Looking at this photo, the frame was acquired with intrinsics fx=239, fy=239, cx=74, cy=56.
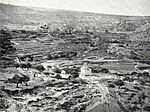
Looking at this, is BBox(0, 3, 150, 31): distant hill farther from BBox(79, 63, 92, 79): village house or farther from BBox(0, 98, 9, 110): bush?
BBox(0, 98, 9, 110): bush

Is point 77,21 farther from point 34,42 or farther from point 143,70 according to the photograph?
point 143,70

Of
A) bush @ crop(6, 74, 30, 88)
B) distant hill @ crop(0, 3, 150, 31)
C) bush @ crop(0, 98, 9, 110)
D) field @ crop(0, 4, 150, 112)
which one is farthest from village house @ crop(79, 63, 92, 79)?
bush @ crop(0, 98, 9, 110)

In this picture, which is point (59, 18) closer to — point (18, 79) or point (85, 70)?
point (85, 70)

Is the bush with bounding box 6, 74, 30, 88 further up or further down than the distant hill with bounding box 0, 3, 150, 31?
further down

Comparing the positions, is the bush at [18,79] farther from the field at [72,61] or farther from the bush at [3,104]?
the bush at [3,104]

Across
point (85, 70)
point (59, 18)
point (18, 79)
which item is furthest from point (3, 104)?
point (59, 18)

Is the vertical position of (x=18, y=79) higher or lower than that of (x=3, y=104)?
higher

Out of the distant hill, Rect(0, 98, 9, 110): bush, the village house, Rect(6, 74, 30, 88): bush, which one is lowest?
Rect(0, 98, 9, 110): bush

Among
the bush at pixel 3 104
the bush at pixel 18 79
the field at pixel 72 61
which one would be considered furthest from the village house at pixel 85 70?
the bush at pixel 3 104
